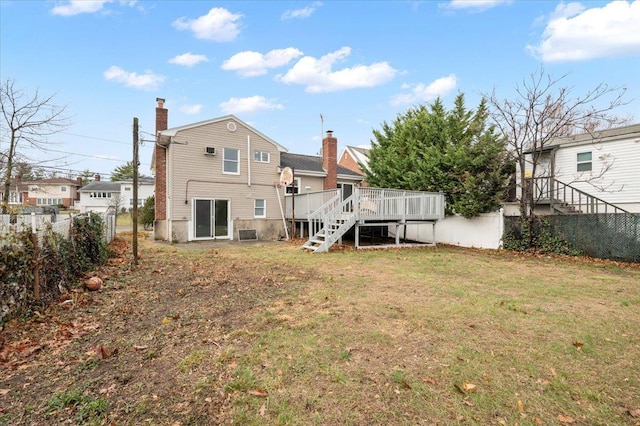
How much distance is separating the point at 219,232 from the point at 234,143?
4774 millimetres

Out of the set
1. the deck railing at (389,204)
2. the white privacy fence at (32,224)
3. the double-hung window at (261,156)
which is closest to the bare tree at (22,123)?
the double-hung window at (261,156)

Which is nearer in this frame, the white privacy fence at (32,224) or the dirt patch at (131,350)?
the dirt patch at (131,350)

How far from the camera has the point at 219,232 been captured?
16297mm

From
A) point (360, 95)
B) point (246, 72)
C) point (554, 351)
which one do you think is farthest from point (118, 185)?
point (554, 351)

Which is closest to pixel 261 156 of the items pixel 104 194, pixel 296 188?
pixel 296 188

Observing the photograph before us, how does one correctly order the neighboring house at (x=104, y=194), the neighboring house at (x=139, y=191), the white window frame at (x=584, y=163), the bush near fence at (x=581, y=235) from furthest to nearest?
the neighboring house at (x=104, y=194), the neighboring house at (x=139, y=191), the white window frame at (x=584, y=163), the bush near fence at (x=581, y=235)

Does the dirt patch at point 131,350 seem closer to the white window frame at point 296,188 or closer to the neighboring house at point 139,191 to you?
the white window frame at point 296,188

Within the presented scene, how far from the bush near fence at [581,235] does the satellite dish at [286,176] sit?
10164mm

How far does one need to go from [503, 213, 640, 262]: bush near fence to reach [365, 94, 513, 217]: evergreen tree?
157 centimetres

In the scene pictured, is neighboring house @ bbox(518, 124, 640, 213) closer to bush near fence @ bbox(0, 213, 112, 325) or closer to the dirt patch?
the dirt patch

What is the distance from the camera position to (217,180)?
1617 cm

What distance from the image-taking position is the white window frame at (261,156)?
56.8 feet

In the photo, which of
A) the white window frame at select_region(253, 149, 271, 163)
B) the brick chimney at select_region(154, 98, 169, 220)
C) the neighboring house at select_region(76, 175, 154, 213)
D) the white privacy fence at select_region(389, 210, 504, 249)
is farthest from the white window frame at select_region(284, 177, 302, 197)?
the neighboring house at select_region(76, 175, 154, 213)

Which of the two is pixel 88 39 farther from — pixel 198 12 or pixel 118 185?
pixel 118 185
